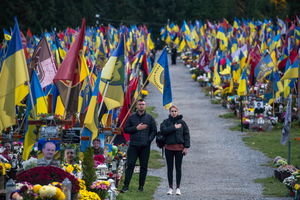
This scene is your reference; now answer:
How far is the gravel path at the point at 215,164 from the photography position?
65.5ft

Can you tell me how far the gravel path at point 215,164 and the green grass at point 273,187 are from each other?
177mm

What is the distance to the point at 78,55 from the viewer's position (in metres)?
19.4

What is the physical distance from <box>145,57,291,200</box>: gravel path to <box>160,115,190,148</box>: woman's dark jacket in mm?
1076

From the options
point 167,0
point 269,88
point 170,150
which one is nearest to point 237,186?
point 170,150

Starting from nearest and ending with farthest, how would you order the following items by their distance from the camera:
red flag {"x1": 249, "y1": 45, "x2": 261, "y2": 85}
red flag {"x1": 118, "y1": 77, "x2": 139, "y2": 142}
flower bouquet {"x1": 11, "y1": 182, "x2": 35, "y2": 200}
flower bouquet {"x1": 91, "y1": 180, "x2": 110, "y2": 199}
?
flower bouquet {"x1": 11, "y1": 182, "x2": 35, "y2": 200}, flower bouquet {"x1": 91, "y1": 180, "x2": 110, "y2": 199}, red flag {"x1": 118, "y1": 77, "x2": 139, "y2": 142}, red flag {"x1": 249, "y1": 45, "x2": 261, "y2": 85}

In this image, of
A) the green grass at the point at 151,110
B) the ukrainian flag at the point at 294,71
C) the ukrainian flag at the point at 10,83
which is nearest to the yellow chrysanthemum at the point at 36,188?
the ukrainian flag at the point at 10,83

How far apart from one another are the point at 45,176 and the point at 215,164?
1106 cm

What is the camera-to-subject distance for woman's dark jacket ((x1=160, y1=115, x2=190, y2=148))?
62.1 feet

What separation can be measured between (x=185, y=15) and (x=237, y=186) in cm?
9295

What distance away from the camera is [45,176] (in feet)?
47.3

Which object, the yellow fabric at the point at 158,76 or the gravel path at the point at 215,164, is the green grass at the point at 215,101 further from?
the yellow fabric at the point at 158,76

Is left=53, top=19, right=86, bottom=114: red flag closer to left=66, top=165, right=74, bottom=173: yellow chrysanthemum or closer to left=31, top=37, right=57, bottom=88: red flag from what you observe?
left=66, top=165, right=74, bottom=173: yellow chrysanthemum

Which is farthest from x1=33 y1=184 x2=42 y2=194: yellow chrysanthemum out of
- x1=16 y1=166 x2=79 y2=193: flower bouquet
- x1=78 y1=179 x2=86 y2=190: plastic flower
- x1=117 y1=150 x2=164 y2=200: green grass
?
Result: x1=117 y1=150 x2=164 y2=200: green grass

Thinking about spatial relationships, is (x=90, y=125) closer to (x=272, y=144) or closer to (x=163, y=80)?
(x=163, y=80)
